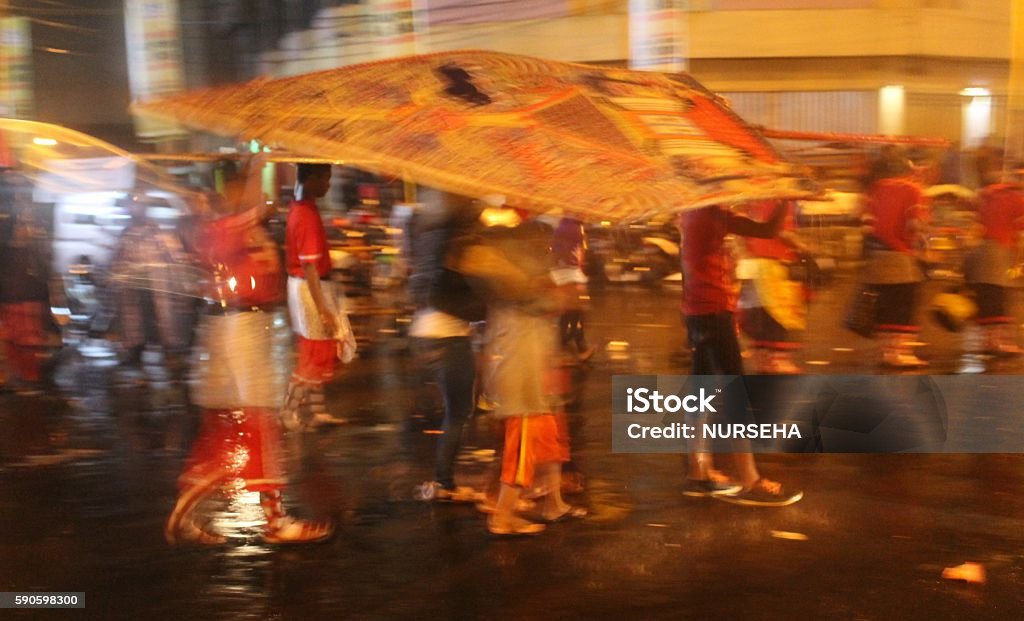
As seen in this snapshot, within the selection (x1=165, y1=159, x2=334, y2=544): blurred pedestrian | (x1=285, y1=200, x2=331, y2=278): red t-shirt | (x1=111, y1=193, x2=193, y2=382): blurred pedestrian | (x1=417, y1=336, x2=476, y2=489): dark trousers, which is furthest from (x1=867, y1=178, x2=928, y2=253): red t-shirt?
(x1=111, y1=193, x2=193, y2=382): blurred pedestrian

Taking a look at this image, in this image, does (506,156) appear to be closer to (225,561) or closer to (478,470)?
(225,561)

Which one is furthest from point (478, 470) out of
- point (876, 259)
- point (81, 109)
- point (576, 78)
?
point (81, 109)

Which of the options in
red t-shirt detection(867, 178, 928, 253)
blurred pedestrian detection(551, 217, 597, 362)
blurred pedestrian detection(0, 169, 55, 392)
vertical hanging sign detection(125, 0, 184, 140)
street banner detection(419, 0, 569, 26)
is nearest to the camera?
red t-shirt detection(867, 178, 928, 253)

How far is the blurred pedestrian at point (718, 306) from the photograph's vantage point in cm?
602

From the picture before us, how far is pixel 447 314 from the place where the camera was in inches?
232

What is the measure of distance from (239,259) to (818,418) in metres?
3.98

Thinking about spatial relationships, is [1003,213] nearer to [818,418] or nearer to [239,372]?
[818,418]

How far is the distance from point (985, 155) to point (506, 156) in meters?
7.65

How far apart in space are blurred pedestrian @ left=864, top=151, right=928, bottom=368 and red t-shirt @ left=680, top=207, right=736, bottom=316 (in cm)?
281

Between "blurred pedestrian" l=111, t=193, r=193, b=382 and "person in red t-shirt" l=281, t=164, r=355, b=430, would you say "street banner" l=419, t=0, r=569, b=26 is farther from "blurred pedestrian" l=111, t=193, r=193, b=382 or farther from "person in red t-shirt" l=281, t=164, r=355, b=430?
"person in red t-shirt" l=281, t=164, r=355, b=430

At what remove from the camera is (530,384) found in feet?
18.4

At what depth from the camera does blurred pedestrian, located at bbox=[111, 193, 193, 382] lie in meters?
10.0

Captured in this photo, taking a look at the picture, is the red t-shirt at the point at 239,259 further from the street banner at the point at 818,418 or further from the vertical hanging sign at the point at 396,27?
the vertical hanging sign at the point at 396,27

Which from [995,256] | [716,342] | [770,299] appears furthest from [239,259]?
[995,256]
